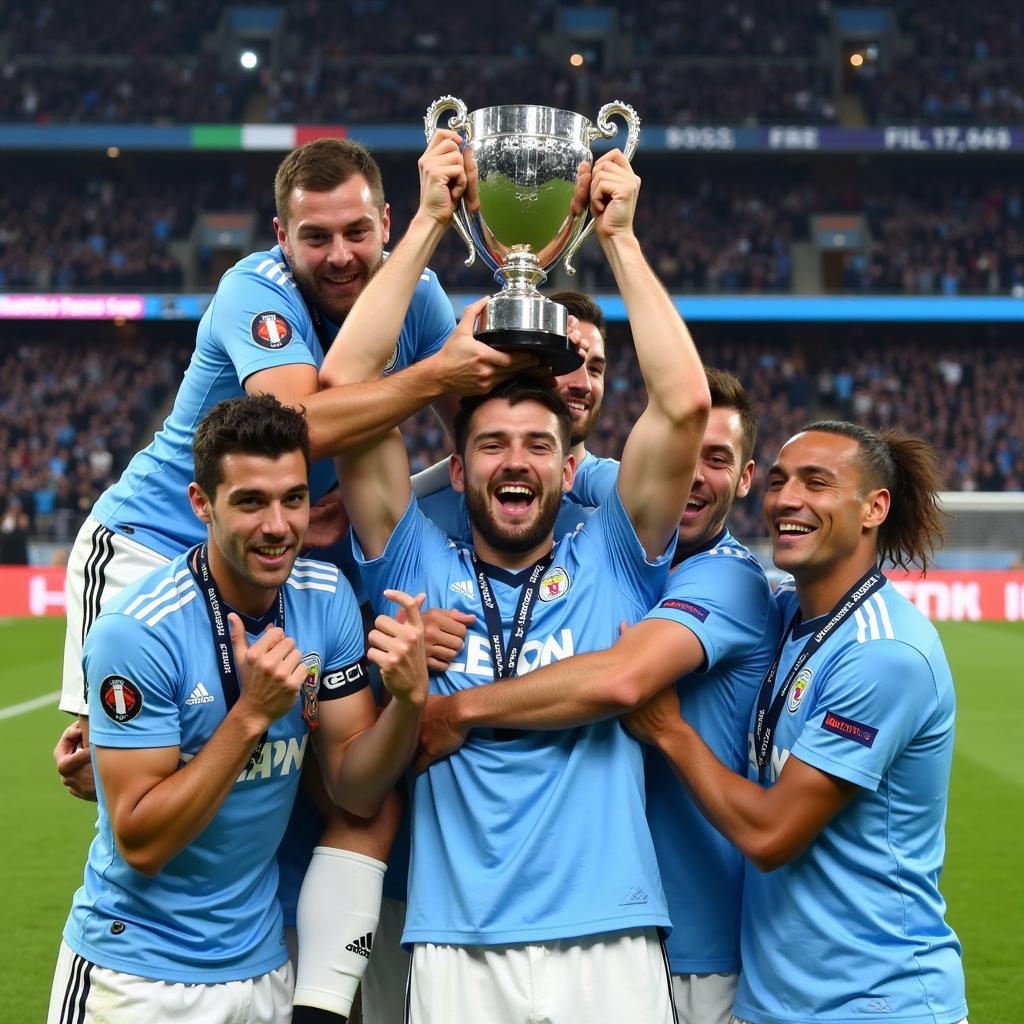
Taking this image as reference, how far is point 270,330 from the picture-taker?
364cm

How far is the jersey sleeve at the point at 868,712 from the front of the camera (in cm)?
304

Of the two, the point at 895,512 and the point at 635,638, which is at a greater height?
the point at 895,512

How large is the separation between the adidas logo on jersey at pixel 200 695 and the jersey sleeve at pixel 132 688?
4 centimetres

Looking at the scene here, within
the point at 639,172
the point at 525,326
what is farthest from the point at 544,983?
the point at 639,172

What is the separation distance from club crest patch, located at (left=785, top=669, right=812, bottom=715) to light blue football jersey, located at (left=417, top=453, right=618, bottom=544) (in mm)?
735

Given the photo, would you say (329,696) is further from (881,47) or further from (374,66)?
(881,47)

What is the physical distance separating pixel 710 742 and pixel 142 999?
1492mm

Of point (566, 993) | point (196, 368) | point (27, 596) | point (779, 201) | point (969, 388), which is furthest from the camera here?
point (779, 201)

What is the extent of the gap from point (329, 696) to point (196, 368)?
1.25 metres

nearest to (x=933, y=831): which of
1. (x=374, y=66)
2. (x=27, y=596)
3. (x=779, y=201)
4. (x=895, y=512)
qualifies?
(x=895, y=512)

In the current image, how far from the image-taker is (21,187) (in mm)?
33875

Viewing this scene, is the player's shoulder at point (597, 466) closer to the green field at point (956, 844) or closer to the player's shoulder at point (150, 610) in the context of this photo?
the player's shoulder at point (150, 610)

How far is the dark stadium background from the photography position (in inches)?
1173

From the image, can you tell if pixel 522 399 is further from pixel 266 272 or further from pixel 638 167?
pixel 638 167
